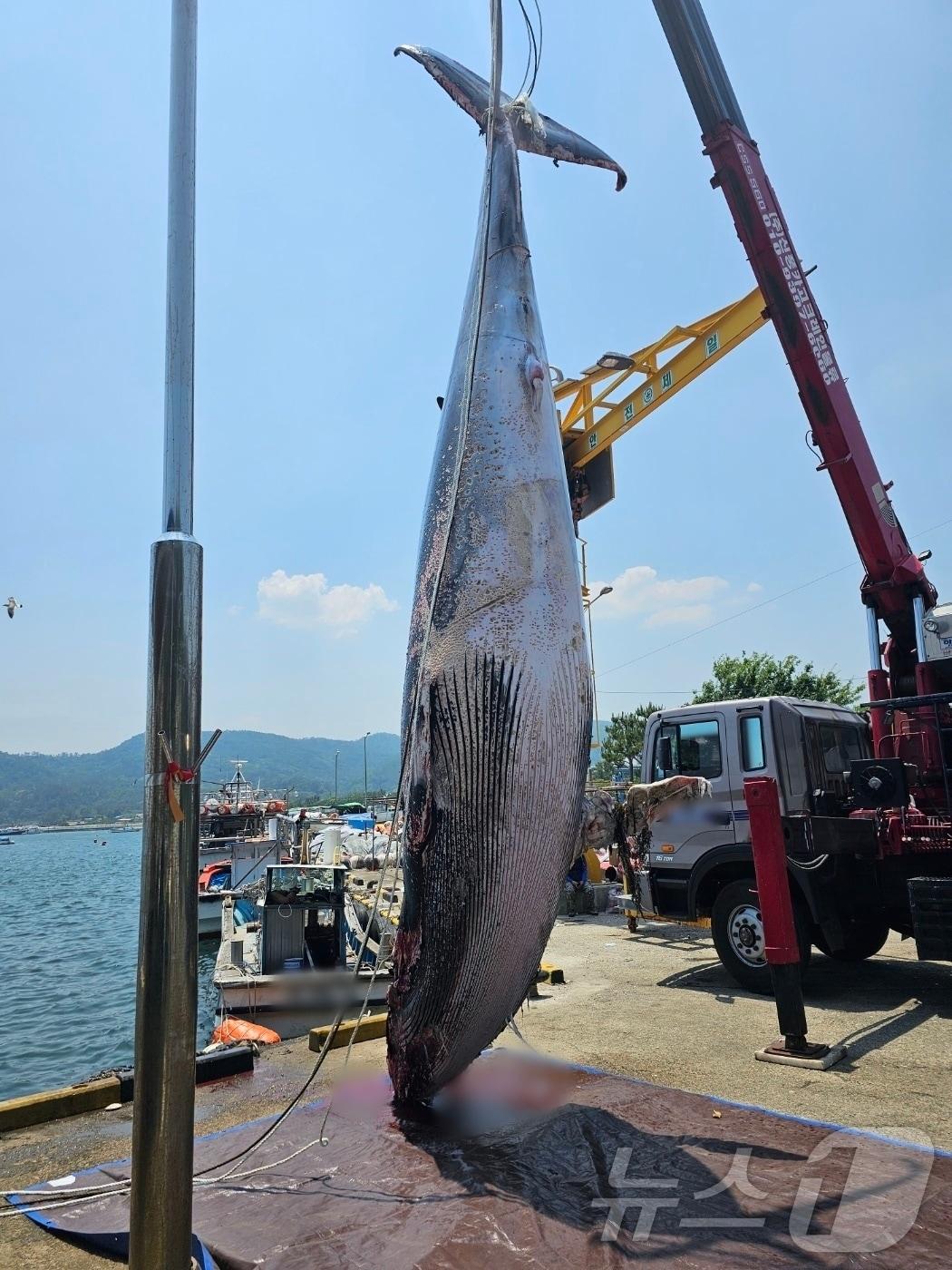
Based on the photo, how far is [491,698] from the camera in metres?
2.52

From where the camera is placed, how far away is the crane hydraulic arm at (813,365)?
306 inches

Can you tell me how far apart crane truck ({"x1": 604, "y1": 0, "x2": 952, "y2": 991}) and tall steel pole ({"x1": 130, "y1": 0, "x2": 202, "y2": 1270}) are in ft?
18.6

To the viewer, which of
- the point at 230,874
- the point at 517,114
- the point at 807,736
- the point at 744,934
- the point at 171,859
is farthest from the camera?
the point at 230,874

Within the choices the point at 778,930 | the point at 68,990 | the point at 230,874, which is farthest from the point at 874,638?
the point at 230,874

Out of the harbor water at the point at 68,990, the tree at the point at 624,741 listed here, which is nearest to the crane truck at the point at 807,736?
the harbor water at the point at 68,990

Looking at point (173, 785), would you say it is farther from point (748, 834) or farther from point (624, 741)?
point (624, 741)

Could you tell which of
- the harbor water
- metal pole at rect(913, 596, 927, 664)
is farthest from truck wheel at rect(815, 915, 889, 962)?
the harbor water

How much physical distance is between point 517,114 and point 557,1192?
13.0 ft

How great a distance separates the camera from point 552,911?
276 centimetres

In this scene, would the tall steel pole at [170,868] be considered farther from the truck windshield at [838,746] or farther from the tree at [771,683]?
the tree at [771,683]

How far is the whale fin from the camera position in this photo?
323cm

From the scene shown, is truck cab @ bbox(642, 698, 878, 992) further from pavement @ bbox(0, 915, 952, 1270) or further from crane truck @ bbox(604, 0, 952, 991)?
pavement @ bbox(0, 915, 952, 1270)

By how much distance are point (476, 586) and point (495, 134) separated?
1.81 meters

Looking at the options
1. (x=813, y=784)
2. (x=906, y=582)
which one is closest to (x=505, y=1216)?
(x=813, y=784)
